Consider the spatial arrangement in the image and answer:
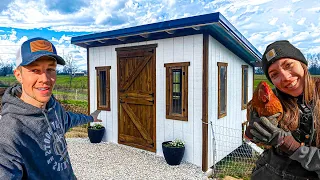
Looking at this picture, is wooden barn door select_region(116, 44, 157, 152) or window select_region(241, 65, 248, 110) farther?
window select_region(241, 65, 248, 110)

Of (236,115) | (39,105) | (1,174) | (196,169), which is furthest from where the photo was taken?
(236,115)

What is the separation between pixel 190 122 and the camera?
193 inches

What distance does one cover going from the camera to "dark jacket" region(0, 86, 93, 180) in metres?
1.25

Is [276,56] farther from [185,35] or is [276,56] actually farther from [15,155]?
[185,35]

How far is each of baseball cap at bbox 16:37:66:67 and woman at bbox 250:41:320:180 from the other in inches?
55.1

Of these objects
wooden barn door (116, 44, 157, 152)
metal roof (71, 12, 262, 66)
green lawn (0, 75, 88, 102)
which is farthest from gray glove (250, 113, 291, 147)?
green lawn (0, 75, 88, 102)

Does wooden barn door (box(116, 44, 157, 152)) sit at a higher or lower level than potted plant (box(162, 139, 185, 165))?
higher

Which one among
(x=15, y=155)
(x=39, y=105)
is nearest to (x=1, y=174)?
(x=15, y=155)

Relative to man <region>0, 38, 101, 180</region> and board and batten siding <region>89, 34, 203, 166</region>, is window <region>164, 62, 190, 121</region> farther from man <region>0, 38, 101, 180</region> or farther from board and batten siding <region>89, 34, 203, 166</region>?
man <region>0, 38, 101, 180</region>

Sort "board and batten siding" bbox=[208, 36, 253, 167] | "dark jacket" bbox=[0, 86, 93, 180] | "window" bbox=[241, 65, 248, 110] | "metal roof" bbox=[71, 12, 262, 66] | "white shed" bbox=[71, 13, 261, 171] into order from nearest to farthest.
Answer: "dark jacket" bbox=[0, 86, 93, 180]
"metal roof" bbox=[71, 12, 262, 66]
"white shed" bbox=[71, 13, 261, 171]
"board and batten siding" bbox=[208, 36, 253, 167]
"window" bbox=[241, 65, 248, 110]

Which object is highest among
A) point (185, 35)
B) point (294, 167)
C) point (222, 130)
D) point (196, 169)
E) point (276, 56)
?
point (185, 35)

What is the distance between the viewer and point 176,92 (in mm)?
5152

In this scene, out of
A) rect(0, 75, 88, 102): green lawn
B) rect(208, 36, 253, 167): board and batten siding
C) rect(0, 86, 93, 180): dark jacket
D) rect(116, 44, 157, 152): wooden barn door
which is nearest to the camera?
rect(0, 86, 93, 180): dark jacket

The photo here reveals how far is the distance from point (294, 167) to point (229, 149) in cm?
481
